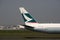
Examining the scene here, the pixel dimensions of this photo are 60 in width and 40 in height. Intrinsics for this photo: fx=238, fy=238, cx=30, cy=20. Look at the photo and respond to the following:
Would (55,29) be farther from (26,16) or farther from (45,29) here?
(26,16)

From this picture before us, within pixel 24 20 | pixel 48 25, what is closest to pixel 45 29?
pixel 48 25

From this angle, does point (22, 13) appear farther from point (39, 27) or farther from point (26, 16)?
point (39, 27)

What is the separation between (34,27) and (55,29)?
542cm

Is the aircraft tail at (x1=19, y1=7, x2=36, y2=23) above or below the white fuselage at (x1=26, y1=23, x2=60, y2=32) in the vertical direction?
above

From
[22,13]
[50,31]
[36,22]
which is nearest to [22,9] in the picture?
[22,13]

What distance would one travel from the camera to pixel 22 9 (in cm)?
6200

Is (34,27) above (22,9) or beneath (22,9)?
beneath

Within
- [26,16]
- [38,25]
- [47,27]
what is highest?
[26,16]

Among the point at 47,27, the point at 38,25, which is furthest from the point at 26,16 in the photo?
the point at 47,27

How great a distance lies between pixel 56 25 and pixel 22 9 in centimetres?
971

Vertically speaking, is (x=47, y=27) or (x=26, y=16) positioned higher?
(x=26, y=16)

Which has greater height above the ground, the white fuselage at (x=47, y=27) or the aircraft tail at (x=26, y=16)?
the aircraft tail at (x=26, y=16)

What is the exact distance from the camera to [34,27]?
199 ft

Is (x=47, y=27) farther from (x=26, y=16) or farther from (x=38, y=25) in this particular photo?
(x=26, y=16)
